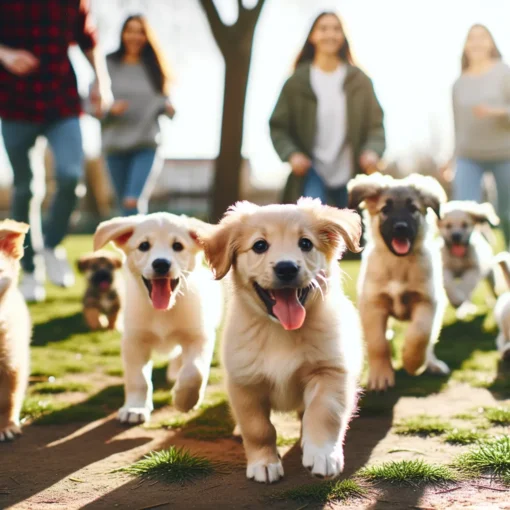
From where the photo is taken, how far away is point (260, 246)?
3.17 meters

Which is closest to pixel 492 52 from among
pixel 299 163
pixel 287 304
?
pixel 299 163

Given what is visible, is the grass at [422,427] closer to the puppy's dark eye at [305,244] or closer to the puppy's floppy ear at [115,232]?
the puppy's dark eye at [305,244]

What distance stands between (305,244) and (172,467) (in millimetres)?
1095

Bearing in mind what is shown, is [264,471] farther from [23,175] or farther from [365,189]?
[23,175]

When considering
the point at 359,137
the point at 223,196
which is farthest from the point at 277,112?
the point at 223,196

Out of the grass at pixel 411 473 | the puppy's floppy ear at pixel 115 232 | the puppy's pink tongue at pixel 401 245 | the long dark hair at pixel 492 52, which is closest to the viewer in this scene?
the grass at pixel 411 473

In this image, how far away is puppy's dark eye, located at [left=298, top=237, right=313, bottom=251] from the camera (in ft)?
10.3

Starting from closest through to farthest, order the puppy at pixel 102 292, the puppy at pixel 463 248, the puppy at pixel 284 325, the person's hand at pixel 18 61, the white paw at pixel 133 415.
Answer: the puppy at pixel 284 325 → the white paw at pixel 133 415 → the person's hand at pixel 18 61 → the puppy at pixel 102 292 → the puppy at pixel 463 248

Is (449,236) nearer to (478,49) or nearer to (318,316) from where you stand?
(478,49)

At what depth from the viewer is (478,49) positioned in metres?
7.73

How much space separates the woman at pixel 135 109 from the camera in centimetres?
727

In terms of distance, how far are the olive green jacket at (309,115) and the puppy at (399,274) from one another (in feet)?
6.32

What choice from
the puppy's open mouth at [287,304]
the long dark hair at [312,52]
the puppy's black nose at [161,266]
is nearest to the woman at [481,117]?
the long dark hair at [312,52]

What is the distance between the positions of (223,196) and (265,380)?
10.5m
